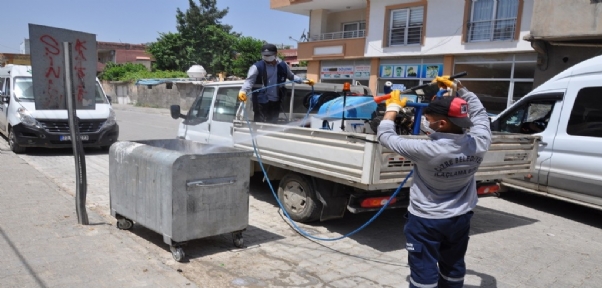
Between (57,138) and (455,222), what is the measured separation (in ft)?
30.5

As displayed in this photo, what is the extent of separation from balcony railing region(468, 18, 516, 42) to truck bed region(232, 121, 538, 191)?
480 inches

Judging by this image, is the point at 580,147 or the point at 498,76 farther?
the point at 498,76

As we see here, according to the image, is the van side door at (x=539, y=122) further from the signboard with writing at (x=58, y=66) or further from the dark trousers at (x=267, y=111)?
the signboard with writing at (x=58, y=66)

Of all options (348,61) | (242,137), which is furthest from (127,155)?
(348,61)

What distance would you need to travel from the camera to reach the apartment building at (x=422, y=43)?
16266 mm

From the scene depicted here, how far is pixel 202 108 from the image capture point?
24.4ft

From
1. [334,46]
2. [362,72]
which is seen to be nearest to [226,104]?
[362,72]

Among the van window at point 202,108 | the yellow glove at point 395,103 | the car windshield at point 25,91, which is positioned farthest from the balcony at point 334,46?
the yellow glove at point 395,103

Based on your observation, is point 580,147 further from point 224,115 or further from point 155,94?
point 155,94

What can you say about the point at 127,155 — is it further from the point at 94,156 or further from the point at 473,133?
the point at 94,156

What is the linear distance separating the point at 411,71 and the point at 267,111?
1407 centimetres

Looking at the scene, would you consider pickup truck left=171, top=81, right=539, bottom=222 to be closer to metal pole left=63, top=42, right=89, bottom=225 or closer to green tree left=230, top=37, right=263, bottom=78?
metal pole left=63, top=42, right=89, bottom=225

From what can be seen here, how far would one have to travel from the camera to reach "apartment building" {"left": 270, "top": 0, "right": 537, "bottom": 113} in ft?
53.4

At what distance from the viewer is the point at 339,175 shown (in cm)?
469
